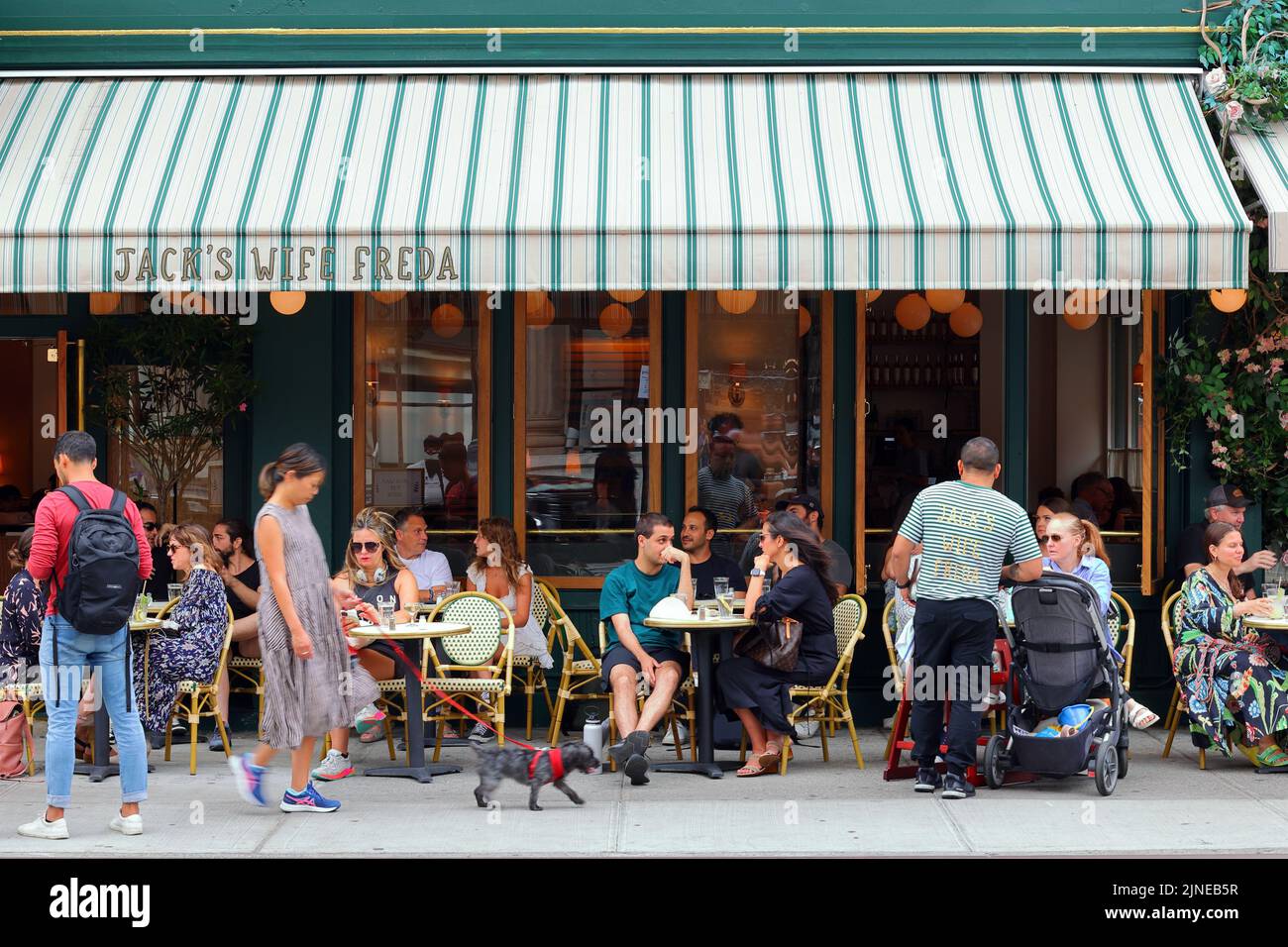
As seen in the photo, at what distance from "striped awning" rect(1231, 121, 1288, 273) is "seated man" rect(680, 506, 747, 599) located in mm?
3471

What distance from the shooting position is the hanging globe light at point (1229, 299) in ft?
31.2

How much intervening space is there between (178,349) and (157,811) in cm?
340

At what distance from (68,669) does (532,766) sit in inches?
84.2

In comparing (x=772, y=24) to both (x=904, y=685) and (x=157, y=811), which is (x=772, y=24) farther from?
(x=157, y=811)

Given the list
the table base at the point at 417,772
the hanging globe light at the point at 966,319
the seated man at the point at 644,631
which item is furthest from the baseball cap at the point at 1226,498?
the table base at the point at 417,772

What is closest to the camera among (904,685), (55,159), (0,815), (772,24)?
(0,815)

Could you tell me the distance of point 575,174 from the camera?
29.4 ft

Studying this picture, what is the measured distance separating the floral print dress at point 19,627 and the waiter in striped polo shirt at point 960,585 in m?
4.55

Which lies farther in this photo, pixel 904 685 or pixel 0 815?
pixel 904 685

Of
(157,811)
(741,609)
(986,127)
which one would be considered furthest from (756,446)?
(157,811)

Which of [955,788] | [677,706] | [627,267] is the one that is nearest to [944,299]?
[627,267]

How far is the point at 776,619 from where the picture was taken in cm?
837

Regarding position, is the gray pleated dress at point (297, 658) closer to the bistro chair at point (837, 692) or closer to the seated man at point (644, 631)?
the seated man at point (644, 631)

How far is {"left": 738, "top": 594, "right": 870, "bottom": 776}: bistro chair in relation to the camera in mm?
8719
